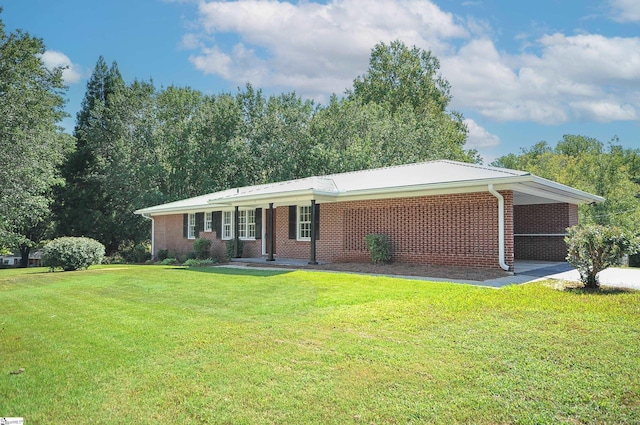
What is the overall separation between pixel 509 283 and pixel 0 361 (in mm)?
8834

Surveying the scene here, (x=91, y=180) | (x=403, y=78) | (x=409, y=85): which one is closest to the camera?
(x=91, y=180)

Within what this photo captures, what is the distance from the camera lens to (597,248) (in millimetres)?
8367

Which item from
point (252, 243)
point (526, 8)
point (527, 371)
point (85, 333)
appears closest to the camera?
point (527, 371)

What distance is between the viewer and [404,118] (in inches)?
1457

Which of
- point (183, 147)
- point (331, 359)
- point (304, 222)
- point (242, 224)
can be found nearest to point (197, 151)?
point (183, 147)

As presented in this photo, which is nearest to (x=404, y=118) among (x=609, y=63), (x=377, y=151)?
(x=377, y=151)

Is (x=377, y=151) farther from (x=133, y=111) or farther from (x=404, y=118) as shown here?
(x=133, y=111)

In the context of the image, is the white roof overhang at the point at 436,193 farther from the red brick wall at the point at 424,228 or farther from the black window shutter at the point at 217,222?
the black window shutter at the point at 217,222

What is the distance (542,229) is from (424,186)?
6.29m

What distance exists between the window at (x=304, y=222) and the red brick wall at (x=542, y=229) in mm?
7695

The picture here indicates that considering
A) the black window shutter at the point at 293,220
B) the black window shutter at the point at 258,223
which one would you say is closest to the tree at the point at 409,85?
the black window shutter at the point at 258,223

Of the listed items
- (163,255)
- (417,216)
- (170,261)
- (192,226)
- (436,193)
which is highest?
(436,193)

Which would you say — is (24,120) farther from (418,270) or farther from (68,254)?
(418,270)

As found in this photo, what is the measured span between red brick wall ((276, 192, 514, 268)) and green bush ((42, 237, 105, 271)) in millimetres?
8673
